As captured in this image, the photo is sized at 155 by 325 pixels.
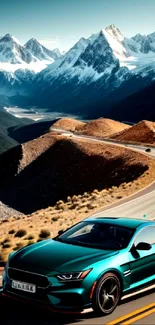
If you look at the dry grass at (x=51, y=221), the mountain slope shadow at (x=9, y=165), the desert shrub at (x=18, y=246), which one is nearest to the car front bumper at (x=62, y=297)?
the dry grass at (x=51, y=221)

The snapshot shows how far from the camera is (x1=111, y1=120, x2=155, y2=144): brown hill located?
99875 mm

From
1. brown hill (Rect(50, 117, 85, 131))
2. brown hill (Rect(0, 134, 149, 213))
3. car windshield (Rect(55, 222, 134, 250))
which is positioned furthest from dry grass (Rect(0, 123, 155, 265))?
brown hill (Rect(50, 117, 85, 131))

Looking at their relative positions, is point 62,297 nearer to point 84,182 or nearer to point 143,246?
point 143,246

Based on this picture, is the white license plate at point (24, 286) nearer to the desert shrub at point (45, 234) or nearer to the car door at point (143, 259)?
the car door at point (143, 259)

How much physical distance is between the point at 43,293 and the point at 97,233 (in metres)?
2.36

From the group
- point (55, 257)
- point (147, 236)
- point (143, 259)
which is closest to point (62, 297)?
point (55, 257)

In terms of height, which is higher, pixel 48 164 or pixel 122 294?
pixel 122 294

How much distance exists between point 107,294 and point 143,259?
153cm

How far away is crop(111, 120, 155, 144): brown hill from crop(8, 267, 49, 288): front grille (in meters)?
87.2

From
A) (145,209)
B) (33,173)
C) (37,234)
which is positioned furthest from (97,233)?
(33,173)

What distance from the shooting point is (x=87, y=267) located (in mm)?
8828

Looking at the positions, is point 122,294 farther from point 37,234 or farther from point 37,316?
point 37,234

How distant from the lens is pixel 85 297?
28.2ft

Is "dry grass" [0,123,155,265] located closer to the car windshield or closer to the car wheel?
the car windshield
